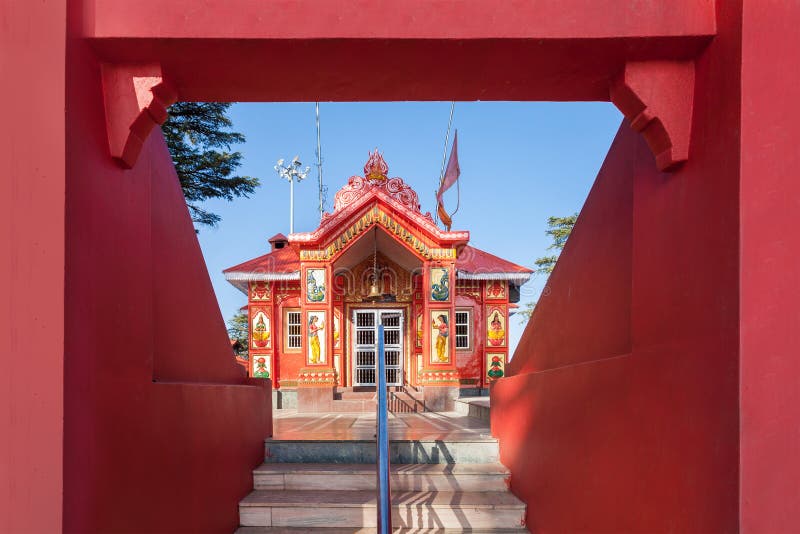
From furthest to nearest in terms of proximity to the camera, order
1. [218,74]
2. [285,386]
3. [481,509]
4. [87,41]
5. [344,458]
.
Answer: [285,386] < [344,458] < [481,509] < [218,74] < [87,41]

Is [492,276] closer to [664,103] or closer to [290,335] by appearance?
[290,335]

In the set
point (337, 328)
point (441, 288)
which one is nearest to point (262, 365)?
point (337, 328)

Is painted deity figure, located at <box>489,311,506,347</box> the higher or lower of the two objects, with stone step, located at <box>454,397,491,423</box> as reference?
higher

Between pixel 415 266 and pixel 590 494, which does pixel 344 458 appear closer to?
pixel 590 494

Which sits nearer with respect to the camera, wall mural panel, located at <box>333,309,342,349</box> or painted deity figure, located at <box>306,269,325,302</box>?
painted deity figure, located at <box>306,269,325,302</box>

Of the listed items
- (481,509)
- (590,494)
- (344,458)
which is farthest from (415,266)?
(590,494)

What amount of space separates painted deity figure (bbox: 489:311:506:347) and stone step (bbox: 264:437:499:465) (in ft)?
26.6

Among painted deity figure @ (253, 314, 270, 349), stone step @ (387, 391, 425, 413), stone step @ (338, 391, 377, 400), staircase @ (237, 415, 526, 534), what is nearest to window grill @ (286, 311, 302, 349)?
painted deity figure @ (253, 314, 270, 349)

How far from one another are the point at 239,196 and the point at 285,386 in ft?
14.9

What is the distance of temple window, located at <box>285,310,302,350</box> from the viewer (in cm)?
1195

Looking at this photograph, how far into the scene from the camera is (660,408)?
6.37 ft

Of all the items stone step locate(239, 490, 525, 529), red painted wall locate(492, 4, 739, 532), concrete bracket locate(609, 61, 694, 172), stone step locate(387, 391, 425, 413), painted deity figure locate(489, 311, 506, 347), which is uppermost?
concrete bracket locate(609, 61, 694, 172)

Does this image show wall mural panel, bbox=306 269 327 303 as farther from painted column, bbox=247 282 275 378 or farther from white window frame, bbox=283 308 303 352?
painted column, bbox=247 282 275 378
